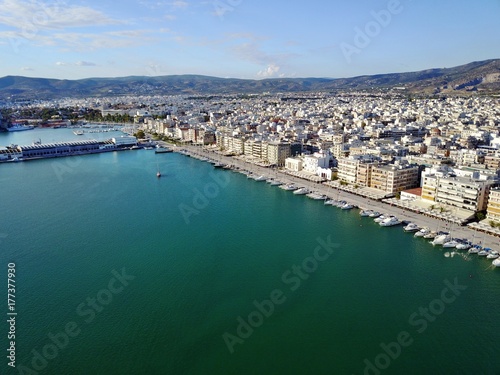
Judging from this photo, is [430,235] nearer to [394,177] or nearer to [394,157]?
[394,177]

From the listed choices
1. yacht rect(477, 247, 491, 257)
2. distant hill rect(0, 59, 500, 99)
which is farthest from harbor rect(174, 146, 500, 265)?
distant hill rect(0, 59, 500, 99)

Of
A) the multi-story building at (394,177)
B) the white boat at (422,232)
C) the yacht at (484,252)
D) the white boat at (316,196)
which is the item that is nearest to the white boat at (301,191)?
the white boat at (316,196)

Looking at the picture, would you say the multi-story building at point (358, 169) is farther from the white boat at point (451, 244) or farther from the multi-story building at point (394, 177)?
the white boat at point (451, 244)

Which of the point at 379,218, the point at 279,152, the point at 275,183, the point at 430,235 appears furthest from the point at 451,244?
the point at 279,152

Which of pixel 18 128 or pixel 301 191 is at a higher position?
pixel 18 128

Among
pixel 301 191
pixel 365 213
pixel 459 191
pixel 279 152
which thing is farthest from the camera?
pixel 279 152
